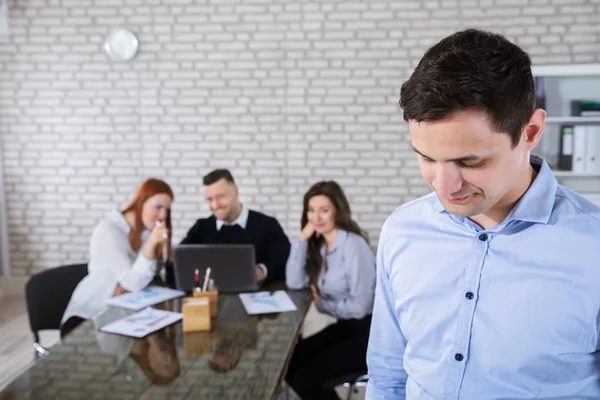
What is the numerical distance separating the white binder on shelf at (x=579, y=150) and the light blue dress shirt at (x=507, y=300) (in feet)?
12.6

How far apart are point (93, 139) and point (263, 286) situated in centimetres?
293

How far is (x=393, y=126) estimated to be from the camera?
4941mm

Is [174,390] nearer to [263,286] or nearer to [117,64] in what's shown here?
[263,286]

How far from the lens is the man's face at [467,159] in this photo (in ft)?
2.91

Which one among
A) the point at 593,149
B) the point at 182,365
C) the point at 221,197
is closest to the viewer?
the point at 182,365

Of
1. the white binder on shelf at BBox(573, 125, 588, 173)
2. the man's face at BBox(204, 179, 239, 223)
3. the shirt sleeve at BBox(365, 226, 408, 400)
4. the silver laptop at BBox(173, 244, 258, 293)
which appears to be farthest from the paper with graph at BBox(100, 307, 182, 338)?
the white binder on shelf at BBox(573, 125, 588, 173)

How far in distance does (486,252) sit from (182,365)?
1240 mm

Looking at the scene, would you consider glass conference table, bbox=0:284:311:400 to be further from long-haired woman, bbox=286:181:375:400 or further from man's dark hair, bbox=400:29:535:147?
man's dark hair, bbox=400:29:535:147

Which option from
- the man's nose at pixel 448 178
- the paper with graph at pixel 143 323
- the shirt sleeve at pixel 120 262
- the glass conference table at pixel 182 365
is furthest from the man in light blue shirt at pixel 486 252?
the shirt sleeve at pixel 120 262

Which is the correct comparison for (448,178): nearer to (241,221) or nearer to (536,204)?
(536,204)

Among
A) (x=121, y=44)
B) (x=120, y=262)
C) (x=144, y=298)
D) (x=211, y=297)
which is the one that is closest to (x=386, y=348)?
(x=211, y=297)

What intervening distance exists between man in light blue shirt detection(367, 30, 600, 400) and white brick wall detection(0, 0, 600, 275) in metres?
3.84

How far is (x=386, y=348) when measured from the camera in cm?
122

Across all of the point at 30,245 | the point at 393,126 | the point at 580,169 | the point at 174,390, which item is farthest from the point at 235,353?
the point at 30,245
